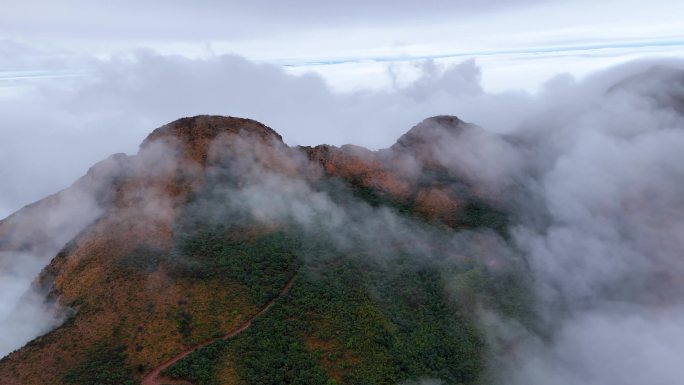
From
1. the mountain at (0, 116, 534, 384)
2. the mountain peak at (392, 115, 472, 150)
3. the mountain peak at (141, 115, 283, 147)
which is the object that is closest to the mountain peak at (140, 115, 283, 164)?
the mountain peak at (141, 115, 283, 147)

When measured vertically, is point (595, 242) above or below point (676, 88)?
below

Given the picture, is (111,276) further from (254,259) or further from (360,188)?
(360,188)

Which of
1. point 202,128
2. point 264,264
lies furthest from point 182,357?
point 202,128

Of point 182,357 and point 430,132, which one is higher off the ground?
point 430,132

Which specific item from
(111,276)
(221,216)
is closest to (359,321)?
(221,216)

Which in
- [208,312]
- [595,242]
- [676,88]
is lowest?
[595,242]

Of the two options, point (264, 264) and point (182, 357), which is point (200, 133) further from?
point (182, 357)

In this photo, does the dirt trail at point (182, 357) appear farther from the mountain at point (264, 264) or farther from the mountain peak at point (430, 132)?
the mountain peak at point (430, 132)

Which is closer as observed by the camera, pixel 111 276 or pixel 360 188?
pixel 111 276
